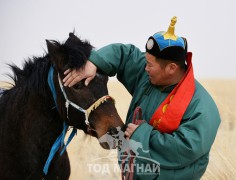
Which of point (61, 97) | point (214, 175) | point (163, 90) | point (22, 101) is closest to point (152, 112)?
point (163, 90)

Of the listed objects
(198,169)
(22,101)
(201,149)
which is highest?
(22,101)

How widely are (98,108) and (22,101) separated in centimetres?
61

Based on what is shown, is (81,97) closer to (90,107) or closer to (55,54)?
(90,107)

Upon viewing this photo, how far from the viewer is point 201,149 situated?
2.12 m

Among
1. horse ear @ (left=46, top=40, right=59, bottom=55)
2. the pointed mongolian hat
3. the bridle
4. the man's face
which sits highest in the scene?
horse ear @ (left=46, top=40, right=59, bottom=55)

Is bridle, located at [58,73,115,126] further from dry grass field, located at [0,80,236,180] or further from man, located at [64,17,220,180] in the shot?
dry grass field, located at [0,80,236,180]

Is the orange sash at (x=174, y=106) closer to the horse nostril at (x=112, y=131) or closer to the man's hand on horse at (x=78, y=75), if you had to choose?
the horse nostril at (x=112, y=131)

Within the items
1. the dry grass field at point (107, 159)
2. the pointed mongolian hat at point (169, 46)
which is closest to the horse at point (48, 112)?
the pointed mongolian hat at point (169, 46)

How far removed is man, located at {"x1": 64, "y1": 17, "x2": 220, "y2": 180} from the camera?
6.97 feet

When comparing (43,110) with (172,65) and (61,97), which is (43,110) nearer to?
(61,97)

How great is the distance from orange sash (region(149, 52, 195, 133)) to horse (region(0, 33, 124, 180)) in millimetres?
251

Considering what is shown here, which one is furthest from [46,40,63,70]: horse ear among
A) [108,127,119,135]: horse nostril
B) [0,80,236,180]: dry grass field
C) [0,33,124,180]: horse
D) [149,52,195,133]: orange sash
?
[0,80,236,180]: dry grass field

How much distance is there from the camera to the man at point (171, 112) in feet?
6.97

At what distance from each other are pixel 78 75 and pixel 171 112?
630 millimetres
